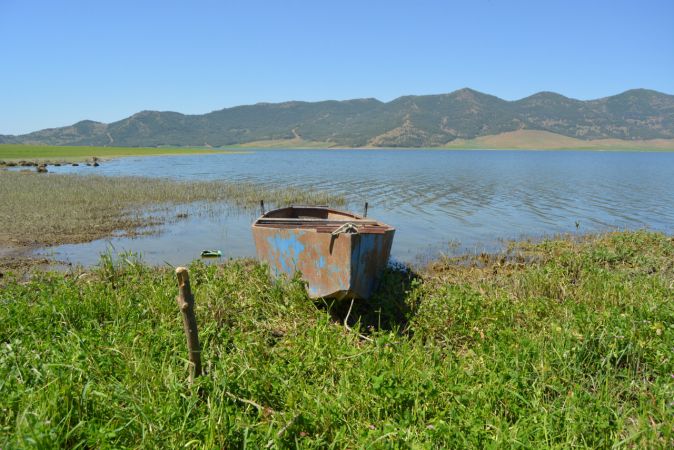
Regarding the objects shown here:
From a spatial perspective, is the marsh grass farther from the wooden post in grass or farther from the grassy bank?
the wooden post in grass

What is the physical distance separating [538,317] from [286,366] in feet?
12.9

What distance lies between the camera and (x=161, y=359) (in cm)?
465

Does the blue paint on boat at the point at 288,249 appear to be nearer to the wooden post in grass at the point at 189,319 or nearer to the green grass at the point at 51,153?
the wooden post in grass at the point at 189,319

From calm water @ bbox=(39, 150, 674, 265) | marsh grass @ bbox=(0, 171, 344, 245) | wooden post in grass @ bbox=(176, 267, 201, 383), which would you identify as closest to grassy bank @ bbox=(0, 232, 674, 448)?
wooden post in grass @ bbox=(176, 267, 201, 383)

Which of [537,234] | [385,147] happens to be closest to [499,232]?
[537,234]

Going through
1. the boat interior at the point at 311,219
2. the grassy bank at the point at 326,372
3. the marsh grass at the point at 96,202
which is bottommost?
the marsh grass at the point at 96,202

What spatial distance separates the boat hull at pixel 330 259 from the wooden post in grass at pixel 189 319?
2861mm

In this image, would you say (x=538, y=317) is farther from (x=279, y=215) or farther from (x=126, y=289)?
(x=279, y=215)

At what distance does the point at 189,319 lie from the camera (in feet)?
13.1

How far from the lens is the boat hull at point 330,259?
6621 millimetres

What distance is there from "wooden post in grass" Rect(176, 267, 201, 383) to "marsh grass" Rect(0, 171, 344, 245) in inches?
432

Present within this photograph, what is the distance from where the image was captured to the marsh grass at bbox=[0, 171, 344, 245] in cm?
1416

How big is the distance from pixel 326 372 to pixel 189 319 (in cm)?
159

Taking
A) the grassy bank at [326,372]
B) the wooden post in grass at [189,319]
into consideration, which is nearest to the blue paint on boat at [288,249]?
the grassy bank at [326,372]
